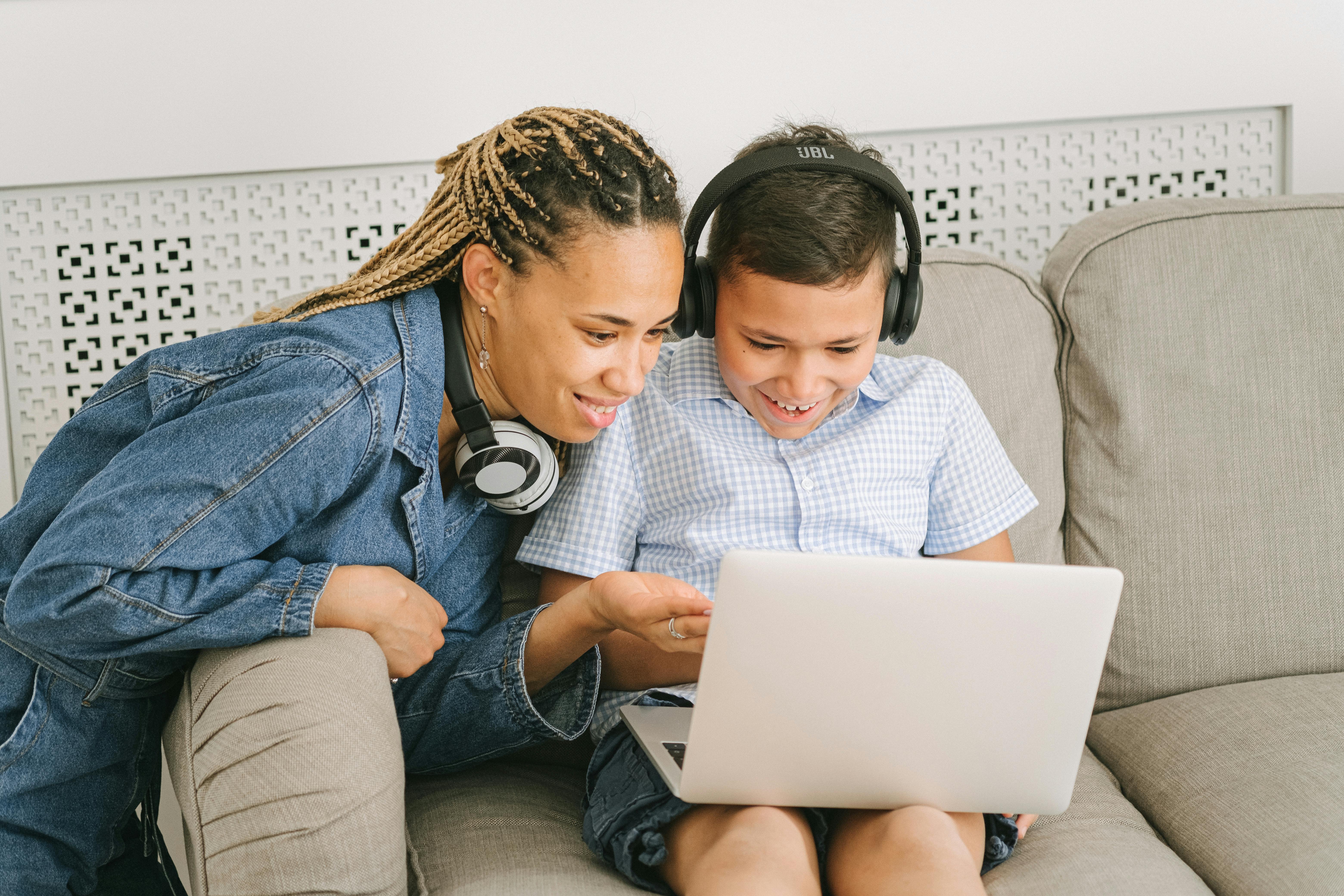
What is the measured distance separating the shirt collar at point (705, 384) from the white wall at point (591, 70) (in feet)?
1.72

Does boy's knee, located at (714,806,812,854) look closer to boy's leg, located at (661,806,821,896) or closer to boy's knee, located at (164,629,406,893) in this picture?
boy's leg, located at (661,806,821,896)

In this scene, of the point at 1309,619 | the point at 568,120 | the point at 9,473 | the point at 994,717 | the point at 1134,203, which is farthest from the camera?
the point at 9,473

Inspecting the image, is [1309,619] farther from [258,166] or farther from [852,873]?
[258,166]

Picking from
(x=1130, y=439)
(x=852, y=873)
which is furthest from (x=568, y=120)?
(x=1130, y=439)

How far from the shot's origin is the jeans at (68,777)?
1.00 meters

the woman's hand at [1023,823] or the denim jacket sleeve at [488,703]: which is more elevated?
the denim jacket sleeve at [488,703]

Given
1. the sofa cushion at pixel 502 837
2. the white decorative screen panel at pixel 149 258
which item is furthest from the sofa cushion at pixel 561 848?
the white decorative screen panel at pixel 149 258

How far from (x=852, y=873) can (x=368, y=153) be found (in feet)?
4.39

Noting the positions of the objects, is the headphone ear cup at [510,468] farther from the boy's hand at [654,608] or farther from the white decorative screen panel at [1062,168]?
the white decorative screen panel at [1062,168]

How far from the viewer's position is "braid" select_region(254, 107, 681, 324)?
1072 mm

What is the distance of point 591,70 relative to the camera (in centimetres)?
168

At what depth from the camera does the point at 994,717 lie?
85cm

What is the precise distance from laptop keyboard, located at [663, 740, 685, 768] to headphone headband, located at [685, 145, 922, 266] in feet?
1.76

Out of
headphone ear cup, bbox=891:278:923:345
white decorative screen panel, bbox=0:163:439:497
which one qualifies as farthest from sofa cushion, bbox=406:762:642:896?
white decorative screen panel, bbox=0:163:439:497
